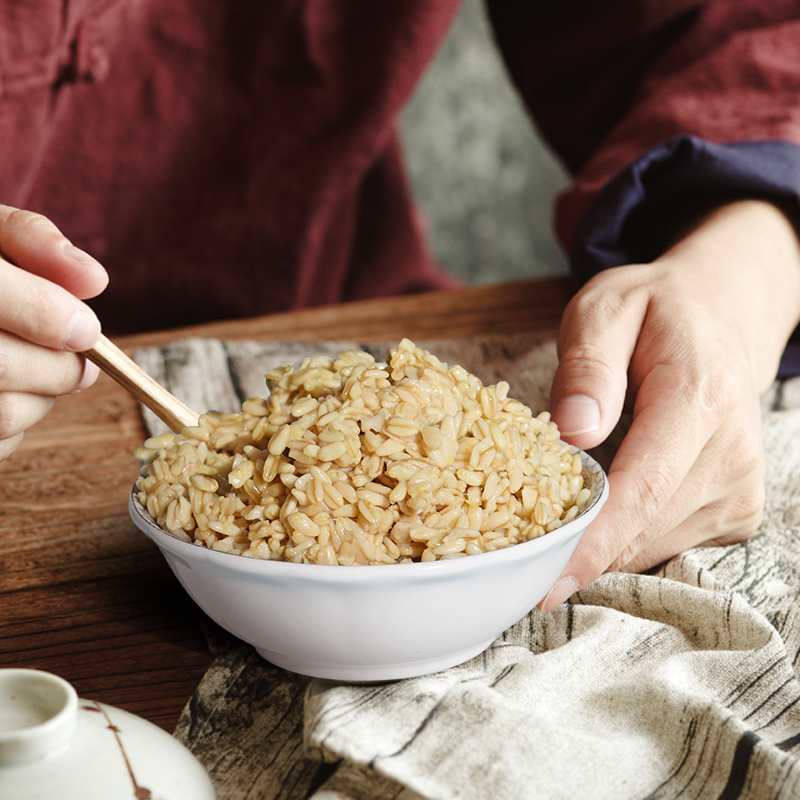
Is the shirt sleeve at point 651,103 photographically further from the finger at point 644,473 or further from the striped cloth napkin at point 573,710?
the striped cloth napkin at point 573,710

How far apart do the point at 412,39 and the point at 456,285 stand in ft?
2.21

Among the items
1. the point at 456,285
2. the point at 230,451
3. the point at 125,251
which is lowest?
the point at 456,285

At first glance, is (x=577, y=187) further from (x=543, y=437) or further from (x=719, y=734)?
(x=719, y=734)

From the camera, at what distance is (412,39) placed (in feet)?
5.14

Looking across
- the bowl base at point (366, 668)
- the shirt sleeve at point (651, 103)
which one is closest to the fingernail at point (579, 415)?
the bowl base at point (366, 668)

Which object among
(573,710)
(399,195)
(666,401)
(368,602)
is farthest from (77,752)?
(399,195)

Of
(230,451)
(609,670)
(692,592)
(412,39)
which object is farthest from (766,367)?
(412,39)

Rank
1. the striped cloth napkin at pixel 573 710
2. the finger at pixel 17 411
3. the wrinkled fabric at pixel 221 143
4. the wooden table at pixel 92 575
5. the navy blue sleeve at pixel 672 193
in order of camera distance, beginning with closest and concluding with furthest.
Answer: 1. the striped cloth napkin at pixel 573 710
2. the wooden table at pixel 92 575
3. the finger at pixel 17 411
4. the navy blue sleeve at pixel 672 193
5. the wrinkled fabric at pixel 221 143

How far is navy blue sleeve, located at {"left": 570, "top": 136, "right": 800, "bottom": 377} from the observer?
105 cm

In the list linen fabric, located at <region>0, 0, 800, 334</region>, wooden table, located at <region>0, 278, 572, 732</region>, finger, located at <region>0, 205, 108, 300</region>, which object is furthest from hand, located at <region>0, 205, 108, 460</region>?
linen fabric, located at <region>0, 0, 800, 334</region>

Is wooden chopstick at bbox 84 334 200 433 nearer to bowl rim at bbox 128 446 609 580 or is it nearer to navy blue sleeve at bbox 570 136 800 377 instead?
bowl rim at bbox 128 446 609 580

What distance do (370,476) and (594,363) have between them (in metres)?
0.27

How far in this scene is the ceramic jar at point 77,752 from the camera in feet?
1.30

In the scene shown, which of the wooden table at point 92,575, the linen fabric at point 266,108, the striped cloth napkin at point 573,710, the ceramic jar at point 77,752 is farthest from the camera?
the linen fabric at point 266,108
